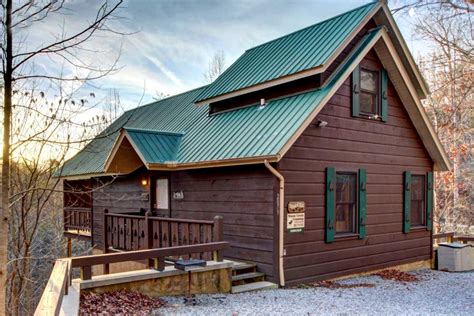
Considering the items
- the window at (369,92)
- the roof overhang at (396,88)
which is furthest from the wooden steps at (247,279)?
the window at (369,92)

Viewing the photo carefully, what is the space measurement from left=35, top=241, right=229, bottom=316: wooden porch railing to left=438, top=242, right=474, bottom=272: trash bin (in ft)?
23.2

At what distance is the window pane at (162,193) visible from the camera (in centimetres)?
1070

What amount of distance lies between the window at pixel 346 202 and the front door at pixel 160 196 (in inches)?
166

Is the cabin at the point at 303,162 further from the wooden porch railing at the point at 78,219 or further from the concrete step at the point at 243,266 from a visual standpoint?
the wooden porch railing at the point at 78,219

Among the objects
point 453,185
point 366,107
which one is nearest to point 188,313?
point 366,107

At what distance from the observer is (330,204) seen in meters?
8.49

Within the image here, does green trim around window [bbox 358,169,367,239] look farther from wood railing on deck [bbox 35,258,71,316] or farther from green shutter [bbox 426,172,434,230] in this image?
wood railing on deck [bbox 35,258,71,316]

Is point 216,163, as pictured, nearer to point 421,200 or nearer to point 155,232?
point 155,232

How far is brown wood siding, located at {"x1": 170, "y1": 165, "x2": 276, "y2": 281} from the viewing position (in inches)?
307

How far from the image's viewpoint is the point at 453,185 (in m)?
18.2

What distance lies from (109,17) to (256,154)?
11.7 feet

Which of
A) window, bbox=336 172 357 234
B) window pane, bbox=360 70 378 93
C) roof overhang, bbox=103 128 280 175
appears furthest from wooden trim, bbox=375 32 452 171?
roof overhang, bbox=103 128 280 175

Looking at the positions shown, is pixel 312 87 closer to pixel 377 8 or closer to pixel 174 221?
pixel 377 8

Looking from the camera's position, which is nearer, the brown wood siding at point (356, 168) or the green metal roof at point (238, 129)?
the green metal roof at point (238, 129)
